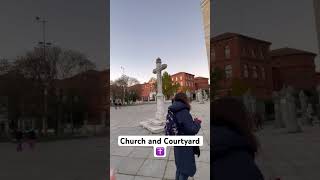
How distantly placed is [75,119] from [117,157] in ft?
4.37

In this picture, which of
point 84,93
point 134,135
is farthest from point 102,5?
point 84,93

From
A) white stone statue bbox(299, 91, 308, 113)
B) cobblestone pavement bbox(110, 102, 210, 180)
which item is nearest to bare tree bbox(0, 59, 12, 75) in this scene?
cobblestone pavement bbox(110, 102, 210, 180)

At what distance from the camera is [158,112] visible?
1.24m

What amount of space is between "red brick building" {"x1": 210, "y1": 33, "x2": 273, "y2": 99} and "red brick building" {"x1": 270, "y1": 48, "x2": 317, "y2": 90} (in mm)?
96

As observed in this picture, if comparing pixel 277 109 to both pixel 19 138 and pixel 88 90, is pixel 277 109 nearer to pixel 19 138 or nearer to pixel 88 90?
pixel 88 90

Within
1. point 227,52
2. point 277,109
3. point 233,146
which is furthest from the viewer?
point 277,109

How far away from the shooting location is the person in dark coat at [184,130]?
1123 mm

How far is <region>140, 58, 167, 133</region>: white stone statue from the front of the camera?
45.3 inches

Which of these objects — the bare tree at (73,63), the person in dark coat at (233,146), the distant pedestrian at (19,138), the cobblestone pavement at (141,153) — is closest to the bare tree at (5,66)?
the bare tree at (73,63)

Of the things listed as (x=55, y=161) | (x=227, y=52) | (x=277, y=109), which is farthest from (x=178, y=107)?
(x=55, y=161)

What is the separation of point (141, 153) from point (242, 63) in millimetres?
941

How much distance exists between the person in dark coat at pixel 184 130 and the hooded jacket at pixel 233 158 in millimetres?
380

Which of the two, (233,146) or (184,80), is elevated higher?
(184,80)

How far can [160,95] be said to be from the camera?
4.02 feet
